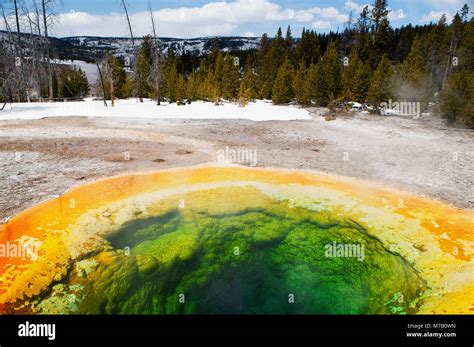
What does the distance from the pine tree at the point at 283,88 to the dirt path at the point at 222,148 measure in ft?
39.2

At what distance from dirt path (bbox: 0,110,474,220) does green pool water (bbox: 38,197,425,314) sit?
3308mm

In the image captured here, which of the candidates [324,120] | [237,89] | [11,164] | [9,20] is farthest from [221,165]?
[9,20]

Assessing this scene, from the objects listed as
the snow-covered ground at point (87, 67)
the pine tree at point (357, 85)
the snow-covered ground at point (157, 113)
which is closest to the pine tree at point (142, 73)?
the snow-covered ground at point (157, 113)

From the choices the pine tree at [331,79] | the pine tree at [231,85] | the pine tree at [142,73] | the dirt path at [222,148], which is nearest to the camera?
the dirt path at [222,148]

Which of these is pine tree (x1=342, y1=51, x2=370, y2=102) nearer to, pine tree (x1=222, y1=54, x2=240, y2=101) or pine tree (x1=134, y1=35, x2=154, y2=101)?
pine tree (x1=222, y1=54, x2=240, y2=101)

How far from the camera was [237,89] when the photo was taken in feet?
108

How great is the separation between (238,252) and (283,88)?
26.7m

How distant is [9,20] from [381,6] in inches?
1528

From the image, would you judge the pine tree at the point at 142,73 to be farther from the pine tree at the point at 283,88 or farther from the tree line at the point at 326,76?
the pine tree at the point at 283,88

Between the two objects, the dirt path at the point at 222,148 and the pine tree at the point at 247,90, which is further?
the pine tree at the point at 247,90

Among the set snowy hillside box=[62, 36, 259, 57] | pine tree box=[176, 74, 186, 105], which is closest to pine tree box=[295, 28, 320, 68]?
pine tree box=[176, 74, 186, 105]

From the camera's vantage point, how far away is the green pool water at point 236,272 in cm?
599

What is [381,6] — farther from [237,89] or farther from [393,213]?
[393,213]

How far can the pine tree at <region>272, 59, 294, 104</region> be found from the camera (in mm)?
32125
